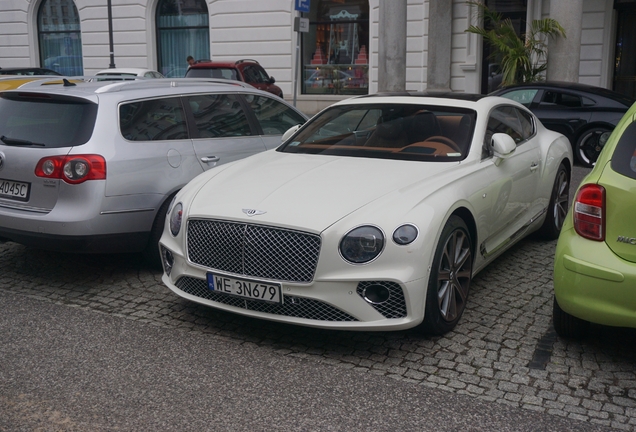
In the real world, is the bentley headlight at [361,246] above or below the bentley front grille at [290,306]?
above

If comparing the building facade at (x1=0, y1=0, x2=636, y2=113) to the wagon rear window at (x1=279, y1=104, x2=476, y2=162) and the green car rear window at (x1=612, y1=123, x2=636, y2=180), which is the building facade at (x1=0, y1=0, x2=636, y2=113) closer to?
the wagon rear window at (x1=279, y1=104, x2=476, y2=162)

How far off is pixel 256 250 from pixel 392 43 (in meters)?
13.1

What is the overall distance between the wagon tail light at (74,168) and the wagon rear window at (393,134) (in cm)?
145

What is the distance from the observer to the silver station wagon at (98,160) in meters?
5.59

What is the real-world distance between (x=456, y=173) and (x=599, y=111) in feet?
26.4

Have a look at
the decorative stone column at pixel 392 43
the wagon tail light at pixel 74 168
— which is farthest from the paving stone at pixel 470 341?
the decorative stone column at pixel 392 43

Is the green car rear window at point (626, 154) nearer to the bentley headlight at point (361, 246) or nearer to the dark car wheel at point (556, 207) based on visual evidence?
the bentley headlight at point (361, 246)

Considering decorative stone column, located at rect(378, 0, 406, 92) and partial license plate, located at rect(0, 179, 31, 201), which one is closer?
partial license plate, located at rect(0, 179, 31, 201)

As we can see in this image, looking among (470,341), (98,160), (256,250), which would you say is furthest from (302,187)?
(98,160)

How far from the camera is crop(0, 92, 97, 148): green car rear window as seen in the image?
18.9ft

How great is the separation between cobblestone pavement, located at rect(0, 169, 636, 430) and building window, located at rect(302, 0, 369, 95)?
16.8 meters

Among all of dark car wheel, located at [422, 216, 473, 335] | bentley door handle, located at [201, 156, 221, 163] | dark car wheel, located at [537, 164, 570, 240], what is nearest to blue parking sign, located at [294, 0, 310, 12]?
dark car wheel, located at [537, 164, 570, 240]

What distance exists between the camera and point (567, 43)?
625 inches

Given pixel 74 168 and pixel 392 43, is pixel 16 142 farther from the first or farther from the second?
pixel 392 43
